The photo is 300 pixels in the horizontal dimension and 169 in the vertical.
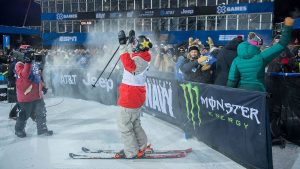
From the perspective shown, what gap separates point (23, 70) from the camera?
255 inches

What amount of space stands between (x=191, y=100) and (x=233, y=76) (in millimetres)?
1174

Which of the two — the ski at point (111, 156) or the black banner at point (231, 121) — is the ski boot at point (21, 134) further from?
the black banner at point (231, 121)

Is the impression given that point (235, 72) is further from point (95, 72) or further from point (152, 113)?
point (95, 72)

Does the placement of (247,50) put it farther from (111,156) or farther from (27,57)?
(27,57)

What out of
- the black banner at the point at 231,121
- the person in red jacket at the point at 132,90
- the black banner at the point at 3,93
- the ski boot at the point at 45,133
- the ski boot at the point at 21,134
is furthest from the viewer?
the black banner at the point at 3,93

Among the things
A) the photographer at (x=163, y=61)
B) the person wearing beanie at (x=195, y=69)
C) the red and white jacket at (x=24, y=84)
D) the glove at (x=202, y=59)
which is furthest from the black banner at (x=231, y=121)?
the photographer at (x=163, y=61)

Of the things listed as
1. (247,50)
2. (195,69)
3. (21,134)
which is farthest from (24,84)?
(247,50)

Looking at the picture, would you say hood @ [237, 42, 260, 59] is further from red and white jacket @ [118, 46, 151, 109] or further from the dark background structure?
the dark background structure

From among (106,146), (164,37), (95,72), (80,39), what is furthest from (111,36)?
(106,146)

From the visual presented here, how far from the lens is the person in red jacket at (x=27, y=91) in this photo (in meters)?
6.51

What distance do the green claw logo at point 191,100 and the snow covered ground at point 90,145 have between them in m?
0.50

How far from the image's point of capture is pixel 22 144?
6070 mm

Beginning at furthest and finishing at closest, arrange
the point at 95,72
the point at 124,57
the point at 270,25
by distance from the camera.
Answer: the point at 270,25, the point at 95,72, the point at 124,57

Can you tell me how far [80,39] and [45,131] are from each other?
32.1 metres
